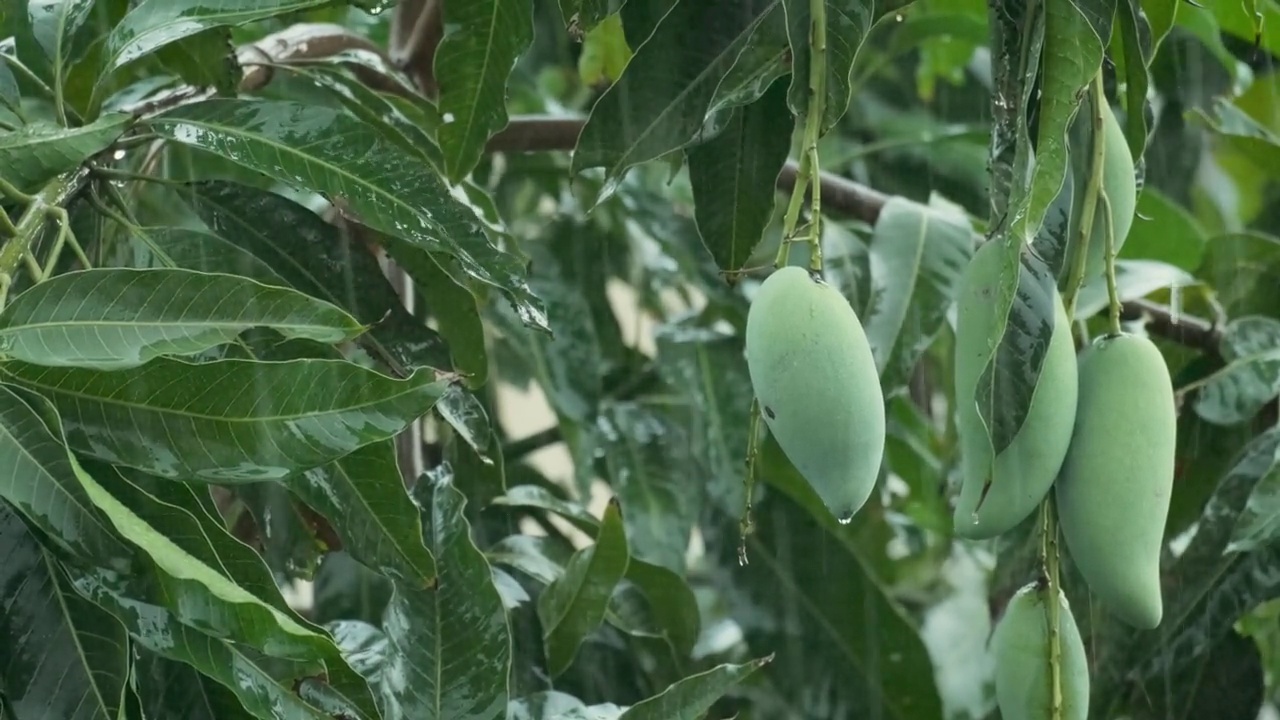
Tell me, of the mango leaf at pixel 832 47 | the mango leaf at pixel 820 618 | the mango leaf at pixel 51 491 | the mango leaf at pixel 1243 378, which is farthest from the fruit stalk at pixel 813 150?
the mango leaf at pixel 820 618

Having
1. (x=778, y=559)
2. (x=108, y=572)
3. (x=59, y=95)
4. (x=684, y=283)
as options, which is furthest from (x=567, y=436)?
(x=108, y=572)

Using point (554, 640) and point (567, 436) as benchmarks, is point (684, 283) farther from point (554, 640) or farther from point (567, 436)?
point (554, 640)

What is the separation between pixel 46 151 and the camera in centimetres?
47

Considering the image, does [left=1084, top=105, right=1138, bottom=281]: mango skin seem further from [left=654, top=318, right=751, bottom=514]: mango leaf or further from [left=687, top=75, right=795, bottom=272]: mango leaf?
[left=654, top=318, right=751, bottom=514]: mango leaf

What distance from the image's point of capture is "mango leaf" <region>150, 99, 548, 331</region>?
50 cm

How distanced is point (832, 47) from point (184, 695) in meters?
0.30

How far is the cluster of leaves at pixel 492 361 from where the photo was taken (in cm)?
40

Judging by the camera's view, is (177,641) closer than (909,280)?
Yes

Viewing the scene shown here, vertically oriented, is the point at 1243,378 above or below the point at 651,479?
above

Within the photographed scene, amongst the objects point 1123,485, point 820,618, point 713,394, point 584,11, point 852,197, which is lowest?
point 820,618

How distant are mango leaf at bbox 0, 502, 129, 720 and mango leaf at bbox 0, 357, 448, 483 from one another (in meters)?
0.04

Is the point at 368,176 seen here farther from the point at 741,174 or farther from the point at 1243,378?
the point at 1243,378

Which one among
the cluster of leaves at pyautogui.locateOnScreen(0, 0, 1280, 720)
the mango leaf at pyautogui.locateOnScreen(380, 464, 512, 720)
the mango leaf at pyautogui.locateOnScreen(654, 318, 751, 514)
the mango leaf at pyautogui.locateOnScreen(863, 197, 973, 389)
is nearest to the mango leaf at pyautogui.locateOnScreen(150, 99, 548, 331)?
the cluster of leaves at pyautogui.locateOnScreen(0, 0, 1280, 720)

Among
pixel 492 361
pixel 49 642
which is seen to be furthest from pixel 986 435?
pixel 492 361
